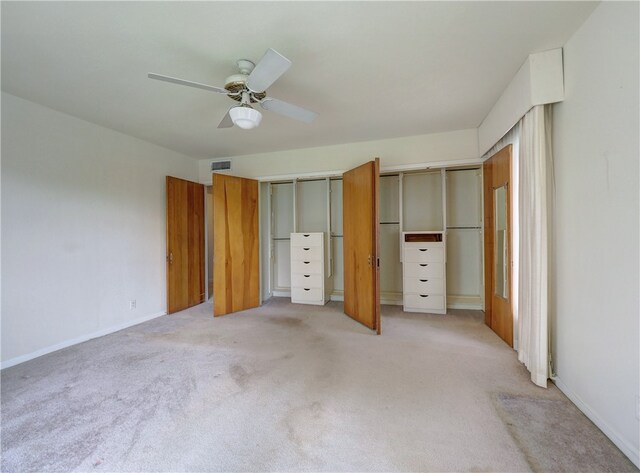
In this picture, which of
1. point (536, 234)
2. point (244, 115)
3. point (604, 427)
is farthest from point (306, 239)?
point (604, 427)

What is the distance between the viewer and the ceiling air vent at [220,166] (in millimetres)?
4520

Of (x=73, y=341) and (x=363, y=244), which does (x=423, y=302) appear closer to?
(x=363, y=244)

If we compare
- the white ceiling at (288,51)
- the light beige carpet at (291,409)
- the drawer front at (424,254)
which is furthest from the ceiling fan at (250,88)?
the drawer front at (424,254)

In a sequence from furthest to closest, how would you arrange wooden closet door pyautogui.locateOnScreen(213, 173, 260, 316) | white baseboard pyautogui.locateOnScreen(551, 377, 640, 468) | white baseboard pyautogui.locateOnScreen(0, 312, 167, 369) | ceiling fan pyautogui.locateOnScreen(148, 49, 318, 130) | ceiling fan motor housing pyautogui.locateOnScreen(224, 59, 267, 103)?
wooden closet door pyautogui.locateOnScreen(213, 173, 260, 316)
white baseboard pyautogui.locateOnScreen(0, 312, 167, 369)
ceiling fan motor housing pyautogui.locateOnScreen(224, 59, 267, 103)
ceiling fan pyautogui.locateOnScreen(148, 49, 318, 130)
white baseboard pyautogui.locateOnScreen(551, 377, 640, 468)

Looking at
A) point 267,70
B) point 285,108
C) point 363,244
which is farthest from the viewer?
point 363,244

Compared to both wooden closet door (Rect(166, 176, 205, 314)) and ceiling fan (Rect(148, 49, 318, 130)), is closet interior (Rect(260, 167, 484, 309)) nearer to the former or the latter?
wooden closet door (Rect(166, 176, 205, 314))

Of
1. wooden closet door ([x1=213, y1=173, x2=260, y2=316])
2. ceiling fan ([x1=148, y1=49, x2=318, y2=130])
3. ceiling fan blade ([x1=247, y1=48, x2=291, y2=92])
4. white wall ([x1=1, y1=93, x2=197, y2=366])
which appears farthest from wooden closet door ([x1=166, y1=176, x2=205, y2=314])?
ceiling fan blade ([x1=247, y1=48, x2=291, y2=92])

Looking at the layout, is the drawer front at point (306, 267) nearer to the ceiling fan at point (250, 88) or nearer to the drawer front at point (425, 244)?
the drawer front at point (425, 244)

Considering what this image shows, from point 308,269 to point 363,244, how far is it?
1.24 metres

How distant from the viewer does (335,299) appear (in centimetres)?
462

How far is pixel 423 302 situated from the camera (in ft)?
12.5

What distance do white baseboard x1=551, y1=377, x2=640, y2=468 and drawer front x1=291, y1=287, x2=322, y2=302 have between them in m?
2.94

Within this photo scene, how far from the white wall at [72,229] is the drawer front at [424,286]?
363 cm

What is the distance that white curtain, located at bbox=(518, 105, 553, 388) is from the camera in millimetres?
1928
